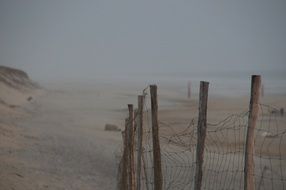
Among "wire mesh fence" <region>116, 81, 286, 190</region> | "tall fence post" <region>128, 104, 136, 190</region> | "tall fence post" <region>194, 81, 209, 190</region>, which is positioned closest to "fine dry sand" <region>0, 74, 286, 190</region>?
"wire mesh fence" <region>116, 81, 286, 190</region>

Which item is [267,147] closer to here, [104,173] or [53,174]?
[104,173]

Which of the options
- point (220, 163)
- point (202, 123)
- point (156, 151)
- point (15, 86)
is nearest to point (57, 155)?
point (220, 163)

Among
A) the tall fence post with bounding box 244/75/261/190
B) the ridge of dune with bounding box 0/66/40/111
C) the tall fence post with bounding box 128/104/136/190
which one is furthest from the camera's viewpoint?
the ridge of dune with bounding box 0/66/40/111

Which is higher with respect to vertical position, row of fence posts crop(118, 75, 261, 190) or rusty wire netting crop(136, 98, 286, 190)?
row of fence posts crop(118, 75, 261, 190)

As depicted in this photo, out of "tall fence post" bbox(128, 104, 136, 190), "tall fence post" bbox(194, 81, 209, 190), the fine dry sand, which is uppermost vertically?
"tall fence post" bbox(194, 81, 209, 190)

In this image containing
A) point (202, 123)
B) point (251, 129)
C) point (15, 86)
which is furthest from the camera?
point (15, 86)

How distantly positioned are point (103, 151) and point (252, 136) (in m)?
9.32

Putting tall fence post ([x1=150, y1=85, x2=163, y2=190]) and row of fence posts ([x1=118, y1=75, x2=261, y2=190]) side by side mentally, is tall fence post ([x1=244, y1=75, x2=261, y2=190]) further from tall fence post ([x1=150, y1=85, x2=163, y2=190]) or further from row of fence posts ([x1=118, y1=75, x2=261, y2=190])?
tall fence post ([x1=150, y1=85, x2=163, y2=190])

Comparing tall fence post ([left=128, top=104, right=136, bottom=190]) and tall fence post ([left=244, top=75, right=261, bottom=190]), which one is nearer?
tall fence post ([left=244, top=75, right=261, bottom=190])

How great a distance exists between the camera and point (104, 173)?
12438 millimetres

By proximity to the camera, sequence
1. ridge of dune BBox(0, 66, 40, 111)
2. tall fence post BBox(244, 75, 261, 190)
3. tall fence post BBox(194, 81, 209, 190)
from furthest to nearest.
→ 1. ridge of dune BBox(0, 66, 40, 111)
2. tall fence post BBox(194, 81, 209, 190)
3. tall fence post BBox(244, 75, 261, 190)

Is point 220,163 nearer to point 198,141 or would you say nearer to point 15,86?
point 198,141

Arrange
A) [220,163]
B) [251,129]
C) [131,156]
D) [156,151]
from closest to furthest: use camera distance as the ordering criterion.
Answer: [251,129] → [156,151] → [131,156] → [220,163]

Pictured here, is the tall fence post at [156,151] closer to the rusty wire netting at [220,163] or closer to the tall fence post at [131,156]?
the tall fence post at [131,156]
